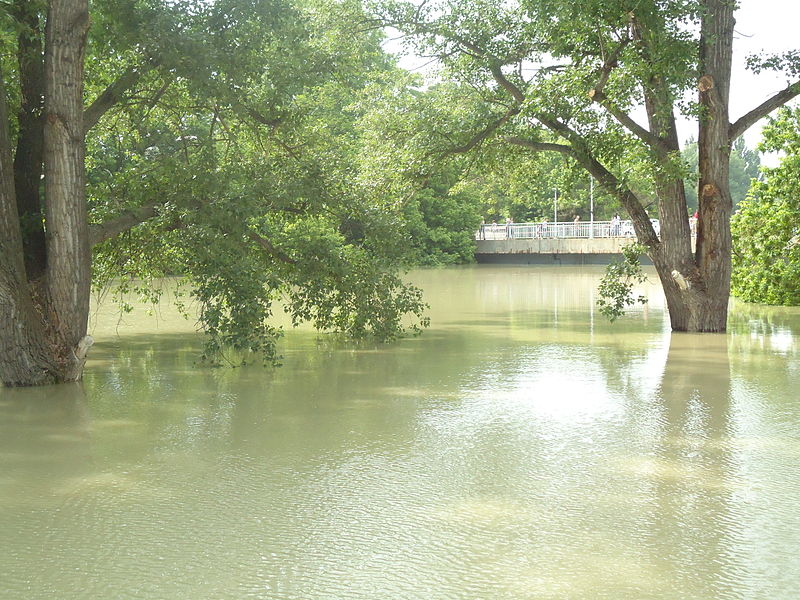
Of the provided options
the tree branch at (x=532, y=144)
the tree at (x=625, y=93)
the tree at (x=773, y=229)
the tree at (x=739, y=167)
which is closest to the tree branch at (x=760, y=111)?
the tree at (x=625, y=93)

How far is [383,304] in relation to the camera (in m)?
12.8

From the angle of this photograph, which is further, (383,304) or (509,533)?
(383,304)

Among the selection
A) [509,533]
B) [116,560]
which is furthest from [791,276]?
[116,560]

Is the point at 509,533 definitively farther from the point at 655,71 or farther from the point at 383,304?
the point at 655,71

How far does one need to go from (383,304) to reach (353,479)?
22.8ft

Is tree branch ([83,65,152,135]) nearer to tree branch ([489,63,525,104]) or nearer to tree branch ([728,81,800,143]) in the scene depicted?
tree branch ([489,63,525,104])

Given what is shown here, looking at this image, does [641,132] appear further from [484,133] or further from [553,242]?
[553,242]

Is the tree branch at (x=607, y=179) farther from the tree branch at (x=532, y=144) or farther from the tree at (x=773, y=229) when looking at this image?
the tree at (x=773, y=229)

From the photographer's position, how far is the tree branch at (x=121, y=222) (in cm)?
1043

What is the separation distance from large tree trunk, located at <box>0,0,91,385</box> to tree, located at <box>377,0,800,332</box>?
622cm

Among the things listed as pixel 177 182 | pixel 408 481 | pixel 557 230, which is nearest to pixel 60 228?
pixel 177 182

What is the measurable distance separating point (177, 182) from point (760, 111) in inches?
340

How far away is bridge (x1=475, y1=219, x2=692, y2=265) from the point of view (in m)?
45.1

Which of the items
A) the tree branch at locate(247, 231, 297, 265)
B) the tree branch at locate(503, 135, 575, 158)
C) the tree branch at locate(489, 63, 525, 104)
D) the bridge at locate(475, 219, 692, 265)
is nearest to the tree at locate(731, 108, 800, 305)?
the tree branch at locate(503, 135, 575, 158)
